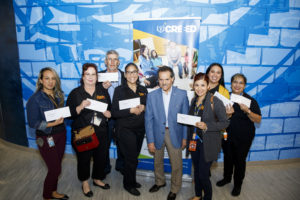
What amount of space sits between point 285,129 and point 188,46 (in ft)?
8.59

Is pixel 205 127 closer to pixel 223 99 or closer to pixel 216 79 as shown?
pixel 223 99

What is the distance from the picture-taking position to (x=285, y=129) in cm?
336

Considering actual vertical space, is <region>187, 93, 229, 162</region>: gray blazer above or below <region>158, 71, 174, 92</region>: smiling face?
below

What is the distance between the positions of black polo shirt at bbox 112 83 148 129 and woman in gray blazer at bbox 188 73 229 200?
74 centimetres

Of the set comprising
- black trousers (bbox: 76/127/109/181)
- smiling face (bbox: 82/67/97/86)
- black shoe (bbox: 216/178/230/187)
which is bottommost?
black shoe (bbox: 216/178/230/187)

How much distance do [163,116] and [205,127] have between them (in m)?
0.54

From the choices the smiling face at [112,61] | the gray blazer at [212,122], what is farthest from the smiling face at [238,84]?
the smiling face at [112,61]

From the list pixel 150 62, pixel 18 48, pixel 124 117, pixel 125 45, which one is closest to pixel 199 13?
pixel 150 62

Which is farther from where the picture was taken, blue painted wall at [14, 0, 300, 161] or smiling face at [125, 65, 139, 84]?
blue painted wall at [14, 0, 300, 161]

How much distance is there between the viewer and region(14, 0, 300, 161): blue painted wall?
2.95 meters

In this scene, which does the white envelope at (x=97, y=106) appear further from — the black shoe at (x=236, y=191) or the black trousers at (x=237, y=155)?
the black shoe at (x=236, y=191)

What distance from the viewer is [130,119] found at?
2.33 meters

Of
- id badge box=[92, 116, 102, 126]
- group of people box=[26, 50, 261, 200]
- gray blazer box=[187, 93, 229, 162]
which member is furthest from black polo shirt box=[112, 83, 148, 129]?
gray blazer box=[187, 93, 229, 162]

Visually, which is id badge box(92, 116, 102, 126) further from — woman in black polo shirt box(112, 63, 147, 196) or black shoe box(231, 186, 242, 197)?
black shoe box(231, 186, 242, 197)
